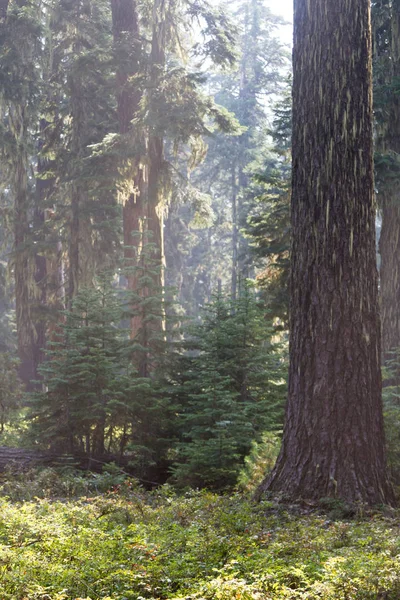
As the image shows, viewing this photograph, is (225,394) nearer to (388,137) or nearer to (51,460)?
(51,460)

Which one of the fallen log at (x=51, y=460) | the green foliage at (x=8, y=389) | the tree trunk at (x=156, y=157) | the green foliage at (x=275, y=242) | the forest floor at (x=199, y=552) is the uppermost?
the tree trunk at (x=156, y=157)

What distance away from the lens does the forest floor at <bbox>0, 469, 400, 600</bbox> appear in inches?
150

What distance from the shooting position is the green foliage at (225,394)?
28.3 feet

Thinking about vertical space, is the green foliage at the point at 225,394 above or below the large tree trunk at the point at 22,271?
below

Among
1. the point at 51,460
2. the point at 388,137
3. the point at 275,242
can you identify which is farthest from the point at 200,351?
the point at 388,137

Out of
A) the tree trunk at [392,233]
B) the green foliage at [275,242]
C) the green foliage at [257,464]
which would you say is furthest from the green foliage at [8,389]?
the tree trunk at [392,233]

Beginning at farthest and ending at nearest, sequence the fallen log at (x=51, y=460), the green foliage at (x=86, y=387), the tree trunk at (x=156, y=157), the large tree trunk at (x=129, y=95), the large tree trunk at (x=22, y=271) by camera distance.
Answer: the large tree trunk at (x=22, y=271) → the large tree trunk at (x=129, y=95) → the tree trunk at (x=156, y=157) → the green foliage at (x=86, y=387) → the fallen log at (x=51, y=460)

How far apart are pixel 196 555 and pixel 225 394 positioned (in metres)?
4.85

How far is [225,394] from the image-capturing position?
941 cm

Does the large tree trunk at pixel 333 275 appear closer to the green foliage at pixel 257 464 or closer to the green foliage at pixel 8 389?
the green foliage at pixel 257 464

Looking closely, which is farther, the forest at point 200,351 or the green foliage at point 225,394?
the green foliage at point 225,394

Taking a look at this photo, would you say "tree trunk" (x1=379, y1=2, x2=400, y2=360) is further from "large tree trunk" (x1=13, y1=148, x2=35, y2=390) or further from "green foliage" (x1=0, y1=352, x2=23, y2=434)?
"large tree trunk" (x1=13, y1=148, x2=35, y2=390)

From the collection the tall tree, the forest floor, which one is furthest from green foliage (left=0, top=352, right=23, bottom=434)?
the forest floor

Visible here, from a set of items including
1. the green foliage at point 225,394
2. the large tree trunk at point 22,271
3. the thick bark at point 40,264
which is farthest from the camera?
the thick bark at point 40,264
